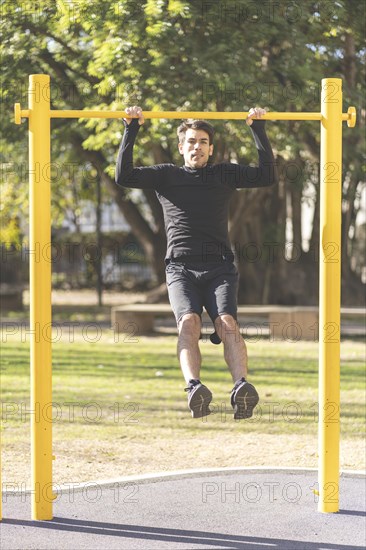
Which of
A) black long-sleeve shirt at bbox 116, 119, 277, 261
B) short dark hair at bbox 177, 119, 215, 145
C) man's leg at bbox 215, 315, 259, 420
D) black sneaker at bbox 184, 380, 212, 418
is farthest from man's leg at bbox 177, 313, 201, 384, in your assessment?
short dark hair at bbox 177, 119, 215, 145

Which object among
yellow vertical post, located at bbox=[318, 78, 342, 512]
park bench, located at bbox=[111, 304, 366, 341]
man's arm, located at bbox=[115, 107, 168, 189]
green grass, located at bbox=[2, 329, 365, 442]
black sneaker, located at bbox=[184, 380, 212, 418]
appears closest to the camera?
black sneaker, located at bbox=[184, 380, 212, 418]

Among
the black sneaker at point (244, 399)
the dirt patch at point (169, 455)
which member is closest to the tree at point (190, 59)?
the dirt patch at point (169, 455)

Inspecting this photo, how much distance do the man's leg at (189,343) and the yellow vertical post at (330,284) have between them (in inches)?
28.7

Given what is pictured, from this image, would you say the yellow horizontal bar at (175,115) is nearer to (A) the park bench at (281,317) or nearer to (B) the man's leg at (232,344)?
(B) the man's leg at (232,344)

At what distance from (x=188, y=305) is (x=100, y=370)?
6.58m

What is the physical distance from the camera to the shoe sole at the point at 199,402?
16.1 ft

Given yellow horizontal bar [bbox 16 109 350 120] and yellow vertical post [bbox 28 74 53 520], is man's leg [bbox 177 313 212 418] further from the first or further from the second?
yellow horizontal bar [bbox 16 109 350 120]

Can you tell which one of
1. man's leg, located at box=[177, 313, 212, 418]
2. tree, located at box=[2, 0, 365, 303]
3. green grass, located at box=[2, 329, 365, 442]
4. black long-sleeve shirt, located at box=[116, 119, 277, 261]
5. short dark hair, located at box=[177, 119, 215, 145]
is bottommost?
green grass, located at box=[2, 329, 365, 442]

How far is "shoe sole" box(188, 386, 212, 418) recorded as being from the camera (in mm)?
4910

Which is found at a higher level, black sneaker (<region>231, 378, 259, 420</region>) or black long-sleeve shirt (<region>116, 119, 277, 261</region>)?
black long-sleeve shirt (<region>116, 119, 277, 261</region>)

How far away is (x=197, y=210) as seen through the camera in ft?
18.0

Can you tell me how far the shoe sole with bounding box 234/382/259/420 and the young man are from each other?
0.47m

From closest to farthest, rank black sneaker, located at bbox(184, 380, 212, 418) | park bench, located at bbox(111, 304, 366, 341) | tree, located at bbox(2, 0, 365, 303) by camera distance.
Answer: black sneaker, located at bbox(184, 380, 212, 418)
tree, located at bbox(2, 0, 365, 303)
park bench, located at bbox(111, 304, 366, 341)

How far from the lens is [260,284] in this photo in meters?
20.5
